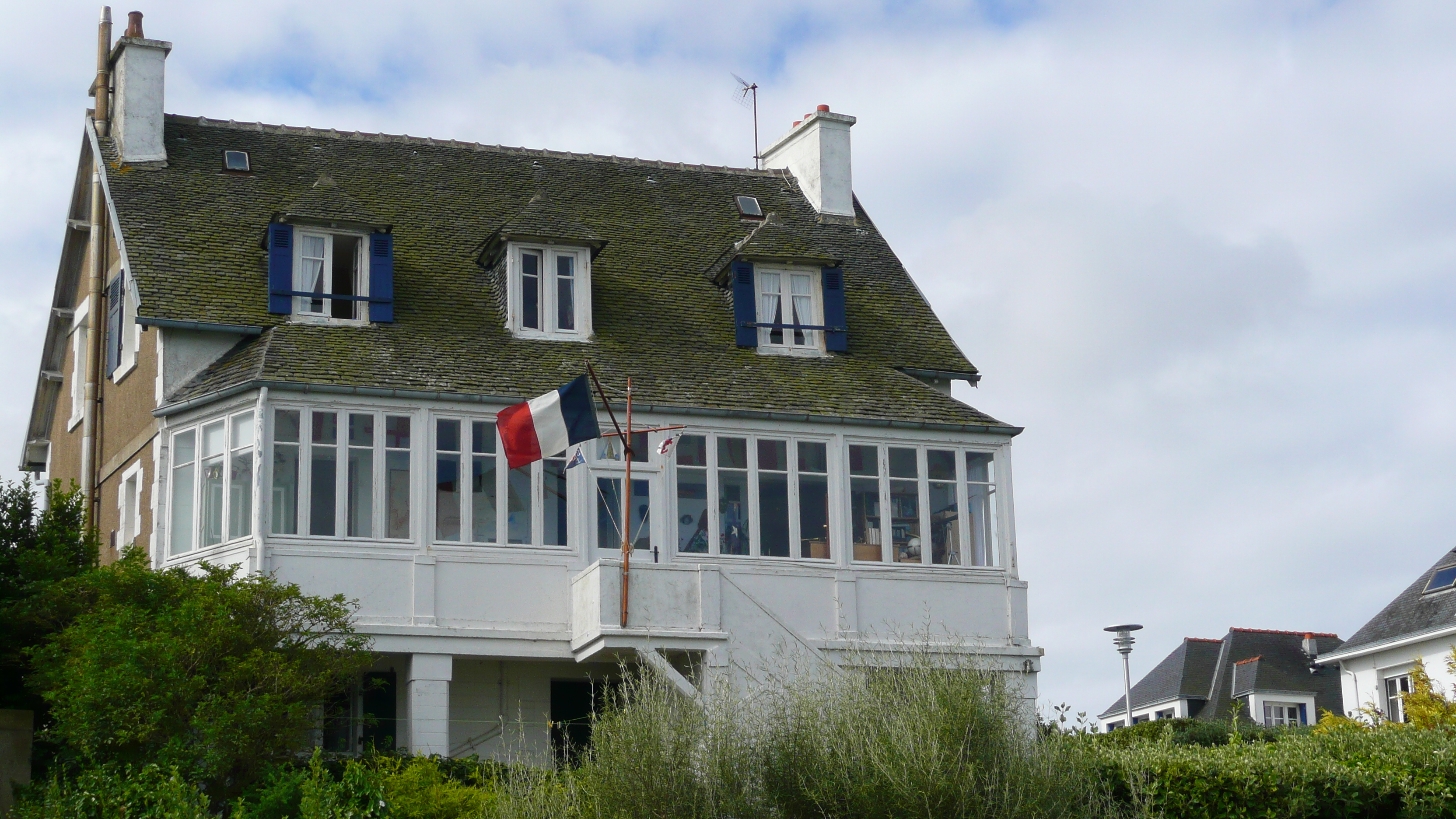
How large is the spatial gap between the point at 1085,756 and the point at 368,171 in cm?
1576

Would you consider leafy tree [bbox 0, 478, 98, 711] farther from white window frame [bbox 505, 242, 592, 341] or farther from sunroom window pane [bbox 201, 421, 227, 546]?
Result: white window frame [bbox 505, 242, 592, 341]

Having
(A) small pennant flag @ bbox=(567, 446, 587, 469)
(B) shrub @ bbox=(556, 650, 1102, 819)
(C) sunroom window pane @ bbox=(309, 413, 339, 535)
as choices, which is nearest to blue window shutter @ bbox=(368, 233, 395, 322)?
(C) sunroom window pane @ bbox=(309, 413, 339, 535)

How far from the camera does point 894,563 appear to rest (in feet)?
82.2

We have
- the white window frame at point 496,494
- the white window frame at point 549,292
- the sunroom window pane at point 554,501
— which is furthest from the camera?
the white window frame at point 549,292

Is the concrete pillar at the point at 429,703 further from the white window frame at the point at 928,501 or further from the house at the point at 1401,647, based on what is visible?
the house at the point at 1401,647

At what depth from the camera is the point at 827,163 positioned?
3117 centimetres

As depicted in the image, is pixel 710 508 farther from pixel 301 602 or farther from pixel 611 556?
pixel 301 602

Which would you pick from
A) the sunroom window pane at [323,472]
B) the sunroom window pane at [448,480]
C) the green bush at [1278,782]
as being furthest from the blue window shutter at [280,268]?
the green bush at [1278,782]

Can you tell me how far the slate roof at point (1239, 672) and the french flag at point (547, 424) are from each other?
25.8m

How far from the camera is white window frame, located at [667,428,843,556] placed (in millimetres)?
24609

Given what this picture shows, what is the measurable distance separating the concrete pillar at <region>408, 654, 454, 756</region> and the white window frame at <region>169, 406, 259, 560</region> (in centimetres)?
261

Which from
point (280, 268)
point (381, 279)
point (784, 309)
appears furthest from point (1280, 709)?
point (280, 268)

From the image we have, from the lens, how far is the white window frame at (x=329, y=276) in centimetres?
2520

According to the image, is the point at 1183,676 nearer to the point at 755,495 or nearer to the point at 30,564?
the point at 755,495
